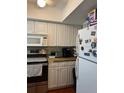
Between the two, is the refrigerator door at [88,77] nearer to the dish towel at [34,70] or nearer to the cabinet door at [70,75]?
the dish towel at [34,70]

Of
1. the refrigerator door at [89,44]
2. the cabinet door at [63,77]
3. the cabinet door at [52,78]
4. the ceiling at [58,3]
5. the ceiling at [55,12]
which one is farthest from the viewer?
the cabinet door at [63,77]

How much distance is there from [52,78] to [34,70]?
0.68 meters

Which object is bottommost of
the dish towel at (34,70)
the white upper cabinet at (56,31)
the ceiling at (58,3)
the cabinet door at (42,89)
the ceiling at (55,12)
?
the cabinet door at (42,89)

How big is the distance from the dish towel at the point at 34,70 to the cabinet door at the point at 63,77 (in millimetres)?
691

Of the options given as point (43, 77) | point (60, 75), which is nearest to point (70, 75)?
point (60, 75)

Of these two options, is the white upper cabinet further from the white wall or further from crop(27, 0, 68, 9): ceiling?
crop(27, 0, 68, 9): ceiling

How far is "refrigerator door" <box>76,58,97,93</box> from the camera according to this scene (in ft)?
5.12

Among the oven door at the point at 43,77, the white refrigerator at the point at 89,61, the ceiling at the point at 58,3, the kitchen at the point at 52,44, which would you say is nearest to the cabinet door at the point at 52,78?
the kitchen at the point at 52,44

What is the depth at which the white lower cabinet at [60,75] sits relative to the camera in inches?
125

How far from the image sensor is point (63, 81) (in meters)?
3.36

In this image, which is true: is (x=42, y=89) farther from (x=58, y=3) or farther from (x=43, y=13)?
(x=58, y=3)
